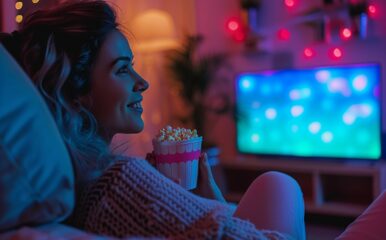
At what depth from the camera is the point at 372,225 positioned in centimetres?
98

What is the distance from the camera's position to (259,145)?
3.79m

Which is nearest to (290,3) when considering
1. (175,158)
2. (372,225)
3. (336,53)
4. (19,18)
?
(336,53)

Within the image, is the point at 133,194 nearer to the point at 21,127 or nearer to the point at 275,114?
the point at 21,127

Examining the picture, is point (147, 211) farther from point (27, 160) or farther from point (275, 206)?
point (275, 206)

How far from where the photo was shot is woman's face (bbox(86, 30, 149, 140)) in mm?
1032

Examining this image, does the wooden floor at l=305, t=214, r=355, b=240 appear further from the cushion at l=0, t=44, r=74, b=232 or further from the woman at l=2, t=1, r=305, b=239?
the cushion at l=0, t=44, r=74, b=232

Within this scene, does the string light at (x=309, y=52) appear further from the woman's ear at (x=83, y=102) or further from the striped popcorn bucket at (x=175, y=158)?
the woman's ear at (x=83, y=102)

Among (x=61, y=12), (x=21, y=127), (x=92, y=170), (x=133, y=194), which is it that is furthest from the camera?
(x=61, y=12)

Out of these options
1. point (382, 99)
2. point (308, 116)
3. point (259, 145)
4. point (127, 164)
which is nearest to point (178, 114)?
point (259, 145)

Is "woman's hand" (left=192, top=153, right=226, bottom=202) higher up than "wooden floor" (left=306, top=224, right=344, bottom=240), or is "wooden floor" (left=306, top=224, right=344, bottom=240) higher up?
"woman's hand" (left=192, top=153, right=226, bottom=202)

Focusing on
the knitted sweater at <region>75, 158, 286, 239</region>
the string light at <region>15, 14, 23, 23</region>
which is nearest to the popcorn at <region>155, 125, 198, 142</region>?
the knitted sweater at <region>75, 158, 286, 239</region>

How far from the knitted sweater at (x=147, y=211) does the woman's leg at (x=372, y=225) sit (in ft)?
1.16

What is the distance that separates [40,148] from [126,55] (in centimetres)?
52

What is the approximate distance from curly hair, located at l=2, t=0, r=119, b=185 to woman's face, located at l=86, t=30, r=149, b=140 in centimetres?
2
